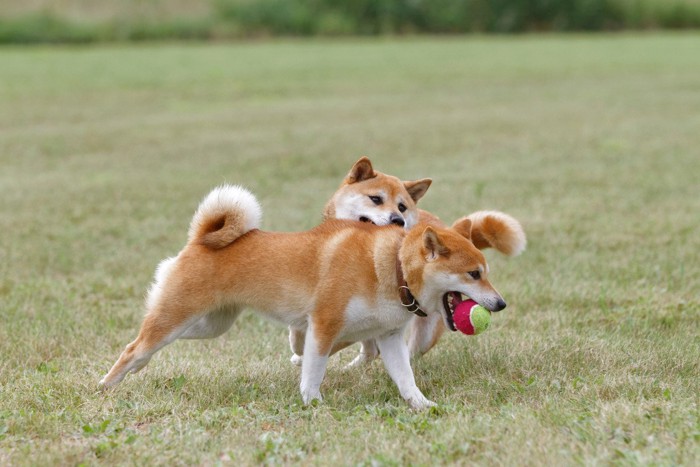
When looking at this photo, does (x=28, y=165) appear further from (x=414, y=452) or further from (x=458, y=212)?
(x=414, y=452)

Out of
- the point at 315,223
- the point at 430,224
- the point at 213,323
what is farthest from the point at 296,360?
the point at 315,223

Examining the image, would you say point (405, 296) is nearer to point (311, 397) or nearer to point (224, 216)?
point (311, 397)

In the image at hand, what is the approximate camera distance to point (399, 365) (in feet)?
16.0

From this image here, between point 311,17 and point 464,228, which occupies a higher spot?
point 464,228

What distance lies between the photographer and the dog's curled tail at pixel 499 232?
5.52m

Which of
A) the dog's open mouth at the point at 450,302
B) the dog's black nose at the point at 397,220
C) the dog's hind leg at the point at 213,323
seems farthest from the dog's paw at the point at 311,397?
the dog's black nose at the point at 397,220

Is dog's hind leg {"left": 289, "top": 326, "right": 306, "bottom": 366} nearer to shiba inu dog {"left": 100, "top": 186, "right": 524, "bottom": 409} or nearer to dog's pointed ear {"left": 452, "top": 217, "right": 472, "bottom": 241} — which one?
shiba inu dog {"left": 100, "top": 186, "right": 524, "bottom": 409}

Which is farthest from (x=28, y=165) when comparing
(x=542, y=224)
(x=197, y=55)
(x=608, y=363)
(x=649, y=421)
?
(x=197, y=55)

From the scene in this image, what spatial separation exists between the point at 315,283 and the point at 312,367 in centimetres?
41

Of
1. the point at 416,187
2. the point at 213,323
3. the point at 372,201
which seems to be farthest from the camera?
the point at 416,187

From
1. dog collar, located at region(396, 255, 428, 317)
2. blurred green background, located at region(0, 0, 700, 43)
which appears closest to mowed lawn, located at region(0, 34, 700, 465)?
dog collar, located at region(396, 255, 428, 317)

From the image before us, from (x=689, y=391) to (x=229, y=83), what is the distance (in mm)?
20598

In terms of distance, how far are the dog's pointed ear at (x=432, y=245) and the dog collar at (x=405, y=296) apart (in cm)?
17

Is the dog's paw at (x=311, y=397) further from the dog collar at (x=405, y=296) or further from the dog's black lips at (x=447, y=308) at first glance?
the dog's black lips at (x=447, y=308)
